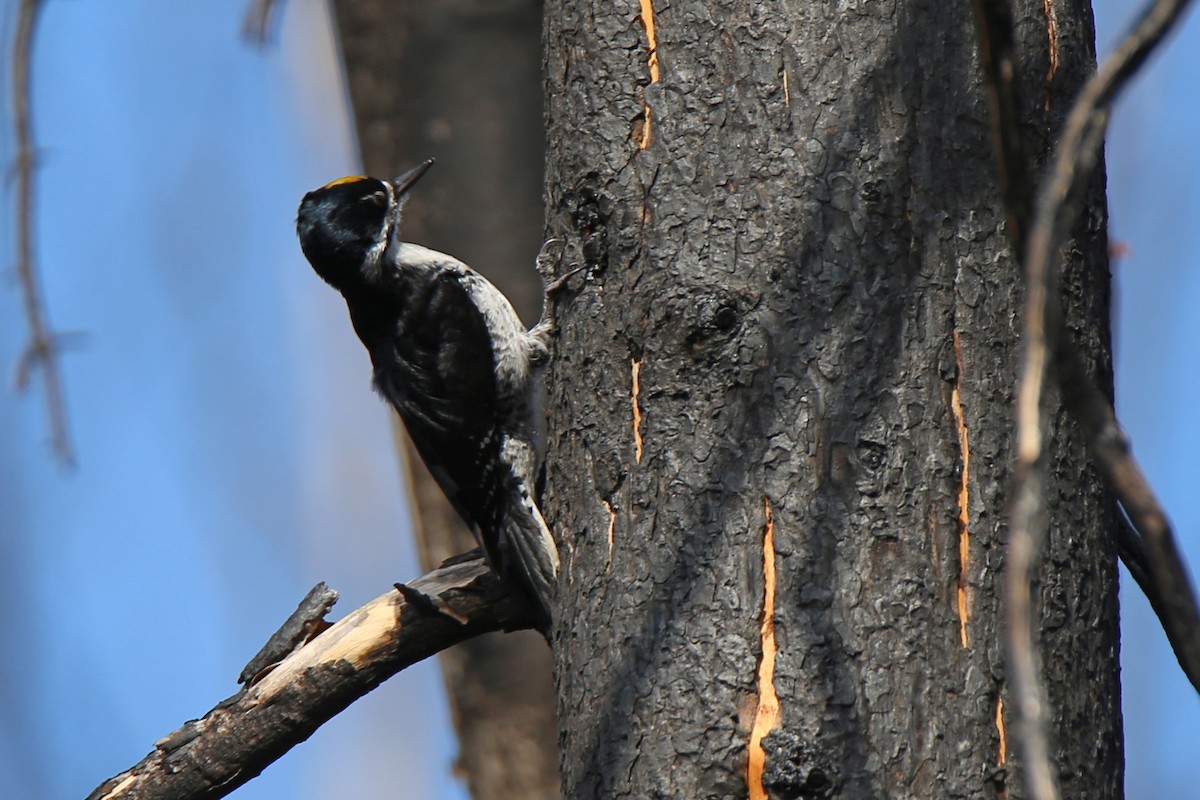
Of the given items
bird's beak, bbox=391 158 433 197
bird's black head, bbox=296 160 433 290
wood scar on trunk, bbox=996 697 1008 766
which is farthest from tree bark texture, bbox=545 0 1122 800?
bird's beak, bbox=391 158 433 197

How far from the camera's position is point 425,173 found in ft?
15.6

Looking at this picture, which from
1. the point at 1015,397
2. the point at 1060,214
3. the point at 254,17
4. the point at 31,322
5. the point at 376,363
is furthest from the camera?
the point at 376,363

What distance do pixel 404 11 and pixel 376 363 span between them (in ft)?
4.80

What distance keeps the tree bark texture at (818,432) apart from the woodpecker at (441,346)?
47.1 inches

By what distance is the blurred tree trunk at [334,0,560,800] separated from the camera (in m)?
4.88

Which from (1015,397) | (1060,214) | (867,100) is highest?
(867,100)

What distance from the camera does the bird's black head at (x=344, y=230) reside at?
14.1 feet

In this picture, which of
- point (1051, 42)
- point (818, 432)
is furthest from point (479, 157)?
point (818, 432)

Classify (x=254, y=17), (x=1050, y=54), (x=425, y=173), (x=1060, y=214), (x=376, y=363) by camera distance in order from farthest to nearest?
(x=425, y=173) → (x=376, y=363) → (x=254, y=17) → (x=1050, y=54) → (x=1060, y=214)

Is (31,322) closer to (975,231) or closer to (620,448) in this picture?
(620,448)

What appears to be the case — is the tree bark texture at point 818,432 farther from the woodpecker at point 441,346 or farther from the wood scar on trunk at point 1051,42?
A: the woodpecker at point 441,346

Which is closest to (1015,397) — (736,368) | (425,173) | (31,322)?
(736,368)

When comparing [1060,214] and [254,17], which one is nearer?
[1060,214]

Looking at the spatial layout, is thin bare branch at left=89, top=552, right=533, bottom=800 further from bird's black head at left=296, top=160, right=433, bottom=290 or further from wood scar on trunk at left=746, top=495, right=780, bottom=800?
bird's black head at left=296, top=160, right=433, bottom=290
